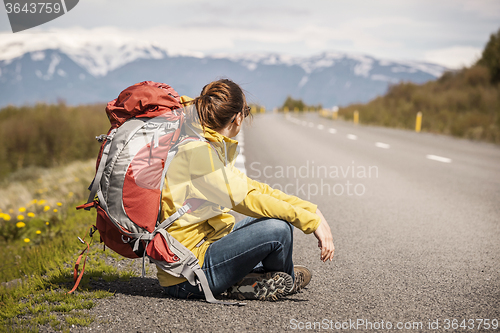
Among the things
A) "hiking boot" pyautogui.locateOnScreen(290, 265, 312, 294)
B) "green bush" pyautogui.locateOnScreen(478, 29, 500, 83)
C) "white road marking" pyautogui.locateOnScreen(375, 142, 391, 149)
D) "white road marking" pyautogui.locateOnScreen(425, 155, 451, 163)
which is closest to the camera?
"hiking boot" pyautogui.locateOnScreen(290, 265, 312, 294)

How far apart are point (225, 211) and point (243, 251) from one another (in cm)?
28

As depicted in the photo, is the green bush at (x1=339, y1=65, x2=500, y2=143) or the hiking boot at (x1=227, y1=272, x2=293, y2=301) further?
the green bush at (x1=339, y1=65, x2=500, y2=143)

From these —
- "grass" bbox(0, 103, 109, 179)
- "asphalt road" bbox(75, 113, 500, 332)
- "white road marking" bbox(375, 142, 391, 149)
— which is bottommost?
"grass" bbox(0, 103, 109, 179)

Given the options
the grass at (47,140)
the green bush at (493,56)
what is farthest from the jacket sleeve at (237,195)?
the green bush at (493,56)

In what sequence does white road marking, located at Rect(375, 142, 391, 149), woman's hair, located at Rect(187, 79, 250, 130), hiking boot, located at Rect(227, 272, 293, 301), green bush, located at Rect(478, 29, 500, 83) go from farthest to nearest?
green bush, located at Rect(478, 29, 500, 83), white road marking, located at Rect(375, 142, 391, 149), hiking boot, located at Rect(227, 272, 293, 301), woman's hair, located at Rect(187, 79, 250, 130)

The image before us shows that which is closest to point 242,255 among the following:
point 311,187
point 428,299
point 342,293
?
point 342,293

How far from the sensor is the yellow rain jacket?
7.34ft

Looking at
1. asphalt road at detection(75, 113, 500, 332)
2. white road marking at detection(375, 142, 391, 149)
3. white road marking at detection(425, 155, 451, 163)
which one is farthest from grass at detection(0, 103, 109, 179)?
white road marking at detection(425, 155, 451, 163)

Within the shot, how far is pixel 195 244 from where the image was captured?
8.05ft

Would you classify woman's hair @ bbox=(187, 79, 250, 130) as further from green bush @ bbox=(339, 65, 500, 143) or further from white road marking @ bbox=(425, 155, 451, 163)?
green bush @ bbox=(339, 65, 500, 143)

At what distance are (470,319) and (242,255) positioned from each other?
1470mm

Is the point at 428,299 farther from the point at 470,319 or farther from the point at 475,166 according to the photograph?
the point at 475,166

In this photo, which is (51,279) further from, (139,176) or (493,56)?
(493,56)

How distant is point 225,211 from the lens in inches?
95.6
